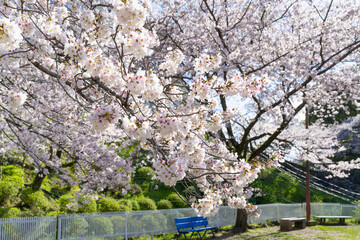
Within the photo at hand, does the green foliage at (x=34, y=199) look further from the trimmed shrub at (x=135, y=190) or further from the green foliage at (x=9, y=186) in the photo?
the trimmed shrub at (x=135, y=190)

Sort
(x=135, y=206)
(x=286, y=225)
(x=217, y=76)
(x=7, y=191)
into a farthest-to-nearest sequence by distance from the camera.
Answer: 1. (x=286, y=225)
2. (x=135, y=206)
3. (x=7, y=191)
4. (x=217, y=76)

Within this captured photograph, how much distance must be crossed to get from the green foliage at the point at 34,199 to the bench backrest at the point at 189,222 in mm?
4255

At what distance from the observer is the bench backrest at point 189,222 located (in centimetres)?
1064

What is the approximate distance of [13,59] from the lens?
11.5 ft

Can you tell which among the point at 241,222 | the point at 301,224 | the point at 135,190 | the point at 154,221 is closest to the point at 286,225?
the point at 301,224

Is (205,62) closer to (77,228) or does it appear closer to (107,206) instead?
(77,228)

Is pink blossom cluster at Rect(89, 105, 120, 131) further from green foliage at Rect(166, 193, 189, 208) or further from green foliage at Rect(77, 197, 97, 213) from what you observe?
green foliage at Rect(166, 193, 189, 208)

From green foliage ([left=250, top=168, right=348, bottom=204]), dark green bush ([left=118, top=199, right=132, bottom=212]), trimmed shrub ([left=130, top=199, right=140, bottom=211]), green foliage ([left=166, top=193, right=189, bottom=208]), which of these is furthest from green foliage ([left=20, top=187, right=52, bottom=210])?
green foliage ([left=250, top=168, right=348, bottom=204])

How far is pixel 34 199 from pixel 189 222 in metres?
4.96

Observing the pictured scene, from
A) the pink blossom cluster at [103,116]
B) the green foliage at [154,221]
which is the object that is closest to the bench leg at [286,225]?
the green foliage at [154,221]

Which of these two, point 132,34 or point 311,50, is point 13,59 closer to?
point 132,34

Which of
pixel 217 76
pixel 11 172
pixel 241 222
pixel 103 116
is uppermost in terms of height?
pixel 217 76

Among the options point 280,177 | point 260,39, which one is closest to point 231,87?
point 260,39

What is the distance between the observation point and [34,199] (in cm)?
1045
